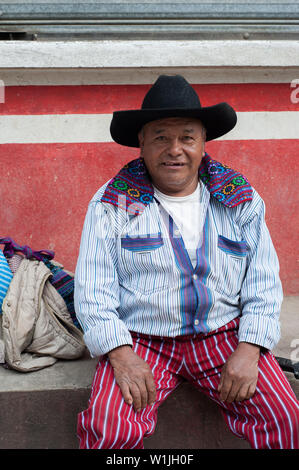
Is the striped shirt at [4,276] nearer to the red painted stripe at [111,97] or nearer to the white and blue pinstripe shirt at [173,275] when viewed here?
the white and blue pinstripe shirt at [173,275]

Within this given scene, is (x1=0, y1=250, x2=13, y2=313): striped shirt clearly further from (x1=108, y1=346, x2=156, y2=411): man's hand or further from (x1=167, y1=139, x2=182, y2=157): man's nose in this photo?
(x1=167, y1=139, x2=182, y2=157): man's nose

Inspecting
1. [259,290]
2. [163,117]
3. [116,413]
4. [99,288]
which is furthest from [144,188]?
[116,413]

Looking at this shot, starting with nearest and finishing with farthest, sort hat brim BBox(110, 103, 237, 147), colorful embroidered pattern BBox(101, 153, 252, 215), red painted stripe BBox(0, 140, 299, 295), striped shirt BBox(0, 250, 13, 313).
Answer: hat brim BBox(110, 103, 237, 147), colorful embroidered pattern BBox(101, 153, 252, 215), striped shirt BBox(0, 250, 13, 313), red painted stripe BBox(0, 140, 299, 295)

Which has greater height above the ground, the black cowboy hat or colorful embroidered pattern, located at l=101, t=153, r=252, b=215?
the black cowboy hat

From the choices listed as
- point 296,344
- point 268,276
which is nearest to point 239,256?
point 268,276

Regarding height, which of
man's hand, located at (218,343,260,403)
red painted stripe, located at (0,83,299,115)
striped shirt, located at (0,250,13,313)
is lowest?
man's hand, located at (218,343,260,403)

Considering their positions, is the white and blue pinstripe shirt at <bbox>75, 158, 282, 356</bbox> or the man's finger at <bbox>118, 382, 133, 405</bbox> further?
the white and blue pinstripe shirt at <bbox>75, 158, 282, 356</bbox>

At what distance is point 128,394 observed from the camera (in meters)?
2.15

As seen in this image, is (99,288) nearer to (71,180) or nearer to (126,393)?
(126,393)

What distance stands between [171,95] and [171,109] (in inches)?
5.4

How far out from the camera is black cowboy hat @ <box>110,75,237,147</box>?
2332 mm

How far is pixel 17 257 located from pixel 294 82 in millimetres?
1986

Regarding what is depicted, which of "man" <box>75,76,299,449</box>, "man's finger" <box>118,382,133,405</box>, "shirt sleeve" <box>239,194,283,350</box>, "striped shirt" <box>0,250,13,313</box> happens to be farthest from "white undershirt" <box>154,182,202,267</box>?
"striped shirt" <box>0,250,13,313</box>

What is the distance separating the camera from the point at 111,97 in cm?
347
